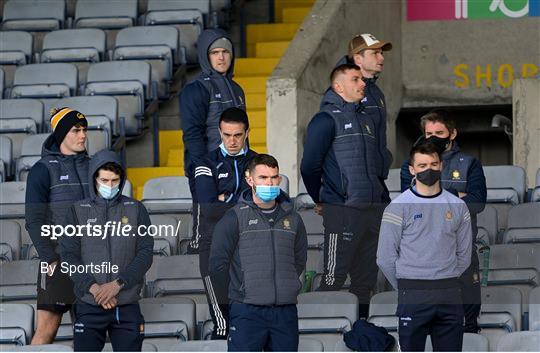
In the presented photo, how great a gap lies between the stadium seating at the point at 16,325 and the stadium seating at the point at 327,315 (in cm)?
154

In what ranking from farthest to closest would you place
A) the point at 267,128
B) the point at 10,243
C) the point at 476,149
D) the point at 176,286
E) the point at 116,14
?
the point at 476,149 < the point at 116,14 < the point at 267,128 < the point at 10,243 < the point at 176,286

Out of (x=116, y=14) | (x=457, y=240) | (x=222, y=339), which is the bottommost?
(x=222, y=339)

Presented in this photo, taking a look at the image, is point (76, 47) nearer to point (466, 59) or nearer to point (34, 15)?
point (34, 15)

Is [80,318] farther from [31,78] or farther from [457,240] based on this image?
[31,78]

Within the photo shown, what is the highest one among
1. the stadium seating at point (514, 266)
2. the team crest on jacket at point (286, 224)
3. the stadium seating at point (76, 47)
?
the stadium seating at point (76, 47)

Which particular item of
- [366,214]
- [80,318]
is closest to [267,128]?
[366,214]

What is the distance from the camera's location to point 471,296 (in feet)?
30.2

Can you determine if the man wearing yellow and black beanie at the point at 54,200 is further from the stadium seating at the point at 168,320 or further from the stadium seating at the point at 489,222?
the stadium seating at the point at 489,222

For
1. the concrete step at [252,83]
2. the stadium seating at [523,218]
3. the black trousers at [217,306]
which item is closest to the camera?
the black trousers at [217,306]

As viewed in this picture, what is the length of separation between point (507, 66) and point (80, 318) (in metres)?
7.14

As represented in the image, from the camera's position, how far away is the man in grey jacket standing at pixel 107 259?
29.3ft

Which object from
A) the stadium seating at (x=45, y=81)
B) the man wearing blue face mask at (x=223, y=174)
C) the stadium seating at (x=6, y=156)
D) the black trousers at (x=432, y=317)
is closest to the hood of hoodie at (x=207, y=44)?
the man wearing blue face mask at (x=223, y=174)

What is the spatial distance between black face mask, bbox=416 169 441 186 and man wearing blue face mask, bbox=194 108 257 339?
4.26 feet

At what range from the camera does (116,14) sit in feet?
48.9
